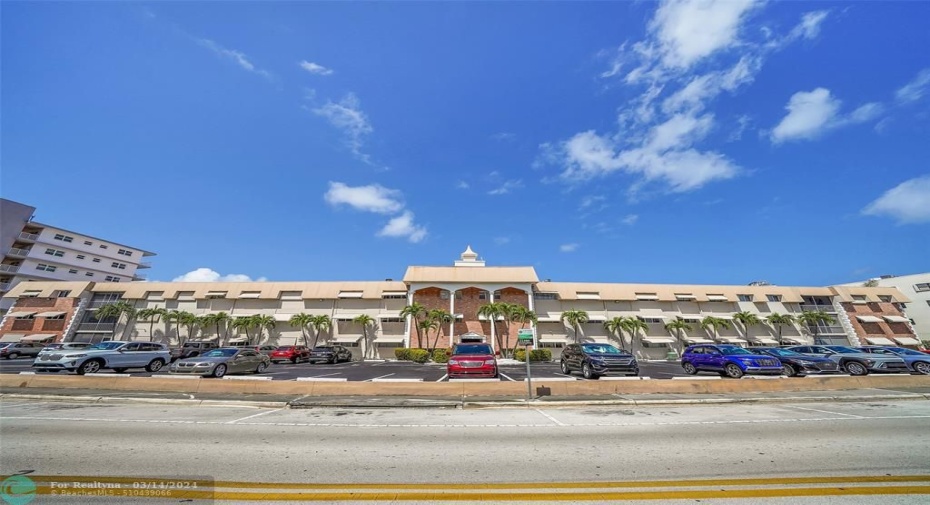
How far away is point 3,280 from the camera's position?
52.3 m

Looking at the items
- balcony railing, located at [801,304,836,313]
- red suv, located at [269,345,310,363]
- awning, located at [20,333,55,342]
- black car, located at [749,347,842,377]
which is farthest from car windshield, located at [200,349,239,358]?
balcony railing, located at [801,304,836,313]

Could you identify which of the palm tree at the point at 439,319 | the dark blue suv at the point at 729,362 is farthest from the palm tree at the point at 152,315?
the dark blue suv at the point at 729,362

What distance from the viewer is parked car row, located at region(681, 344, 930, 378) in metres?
17.0

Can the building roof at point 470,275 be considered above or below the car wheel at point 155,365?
above

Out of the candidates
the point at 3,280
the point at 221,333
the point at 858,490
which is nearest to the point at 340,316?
the point at 221,333

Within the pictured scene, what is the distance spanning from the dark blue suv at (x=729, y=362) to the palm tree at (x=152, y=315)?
54.4m

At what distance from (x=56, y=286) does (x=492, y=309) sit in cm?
5724

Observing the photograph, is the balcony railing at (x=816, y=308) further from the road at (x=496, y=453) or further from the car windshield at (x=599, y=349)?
the road at (x=496, y=453)

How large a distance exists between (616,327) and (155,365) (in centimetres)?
4202

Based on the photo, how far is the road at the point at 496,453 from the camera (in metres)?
4.50

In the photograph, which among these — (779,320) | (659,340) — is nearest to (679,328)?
(659,340)

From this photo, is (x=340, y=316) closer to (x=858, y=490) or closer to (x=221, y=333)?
(x=221, y=333)

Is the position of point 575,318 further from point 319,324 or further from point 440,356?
point 319,324

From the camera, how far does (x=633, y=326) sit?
41219 millimetres
